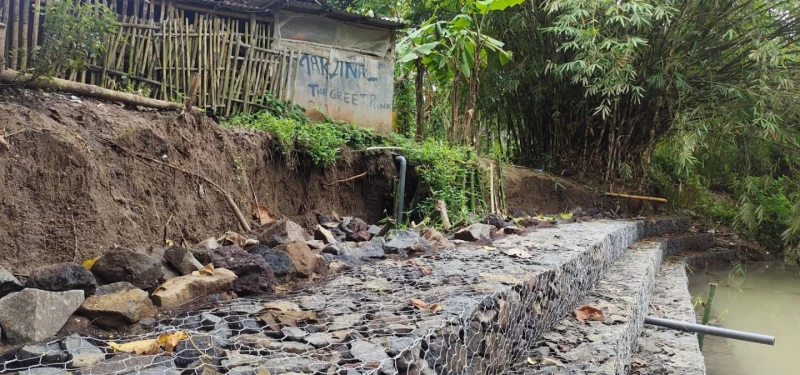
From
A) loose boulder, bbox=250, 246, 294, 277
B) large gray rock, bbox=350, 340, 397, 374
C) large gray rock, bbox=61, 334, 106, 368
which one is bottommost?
loose boulder, bbox=250, 246, 294, 277

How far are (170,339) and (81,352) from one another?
21 centimetres

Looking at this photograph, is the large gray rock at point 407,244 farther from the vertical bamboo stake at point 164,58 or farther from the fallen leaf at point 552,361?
the vertical bamboo stake at point 164,58

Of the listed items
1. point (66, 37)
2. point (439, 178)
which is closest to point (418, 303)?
point (66, 37)

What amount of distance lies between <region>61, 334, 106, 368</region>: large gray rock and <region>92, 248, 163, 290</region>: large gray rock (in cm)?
51

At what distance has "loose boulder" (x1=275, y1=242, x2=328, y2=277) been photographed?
8.54ft

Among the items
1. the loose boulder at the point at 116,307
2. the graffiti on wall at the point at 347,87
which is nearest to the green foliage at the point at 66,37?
the loose boulder at the point at 116,307

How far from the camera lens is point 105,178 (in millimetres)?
2926

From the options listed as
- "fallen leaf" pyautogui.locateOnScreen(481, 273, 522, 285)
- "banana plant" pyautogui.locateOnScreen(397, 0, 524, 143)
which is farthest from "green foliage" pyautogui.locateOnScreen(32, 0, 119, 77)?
"banana plant" pyautogui.locateOnScreen(397, 0, 524, 143)

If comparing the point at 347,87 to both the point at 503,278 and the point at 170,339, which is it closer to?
the point at 503,278

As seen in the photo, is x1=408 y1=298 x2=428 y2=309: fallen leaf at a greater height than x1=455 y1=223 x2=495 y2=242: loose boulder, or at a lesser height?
greater

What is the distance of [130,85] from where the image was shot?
16.1 ft

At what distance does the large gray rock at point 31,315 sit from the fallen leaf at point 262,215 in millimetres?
2435

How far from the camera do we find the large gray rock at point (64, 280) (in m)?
1.83

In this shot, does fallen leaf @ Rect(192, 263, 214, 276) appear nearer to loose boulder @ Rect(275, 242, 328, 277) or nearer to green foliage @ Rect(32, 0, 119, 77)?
loose boulder @ Rect(275, 242, 328, 277)
